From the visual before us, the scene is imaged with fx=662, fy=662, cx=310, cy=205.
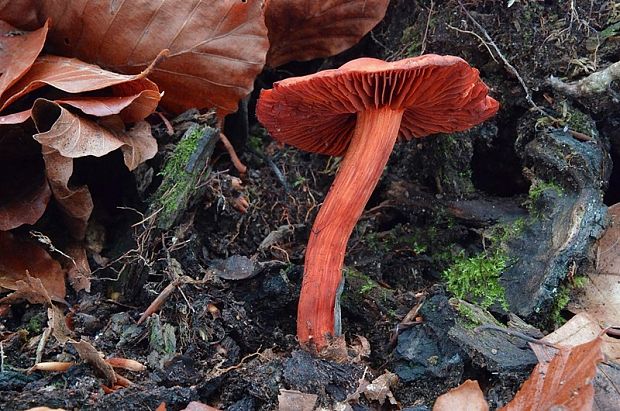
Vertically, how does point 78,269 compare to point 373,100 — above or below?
below

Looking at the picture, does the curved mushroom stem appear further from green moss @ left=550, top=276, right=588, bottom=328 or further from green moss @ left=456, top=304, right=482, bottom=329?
green moss @ left=550, top=276, right=588, bottom=328

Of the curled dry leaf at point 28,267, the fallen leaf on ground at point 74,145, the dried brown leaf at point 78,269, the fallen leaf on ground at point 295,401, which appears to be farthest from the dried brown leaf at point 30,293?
→ the fallen leaf on ground at point 295,401

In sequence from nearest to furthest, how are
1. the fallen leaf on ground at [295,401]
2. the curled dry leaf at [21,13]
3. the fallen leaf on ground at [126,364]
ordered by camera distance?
the fallen leaf on ground at [295,401]
the fallen leaf on ground at [126,364]
the curled dry leaf at [21,13]

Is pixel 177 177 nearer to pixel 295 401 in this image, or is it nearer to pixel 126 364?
pixel 126 364

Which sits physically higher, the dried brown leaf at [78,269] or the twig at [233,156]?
the twig at [233,156]

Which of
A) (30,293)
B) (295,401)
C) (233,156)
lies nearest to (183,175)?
(233,156)

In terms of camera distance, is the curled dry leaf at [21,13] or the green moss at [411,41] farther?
the green moss at [411,41]

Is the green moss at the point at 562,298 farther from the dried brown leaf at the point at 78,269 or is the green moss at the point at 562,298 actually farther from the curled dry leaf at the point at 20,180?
the curled dry leaf at the point at 20,180
